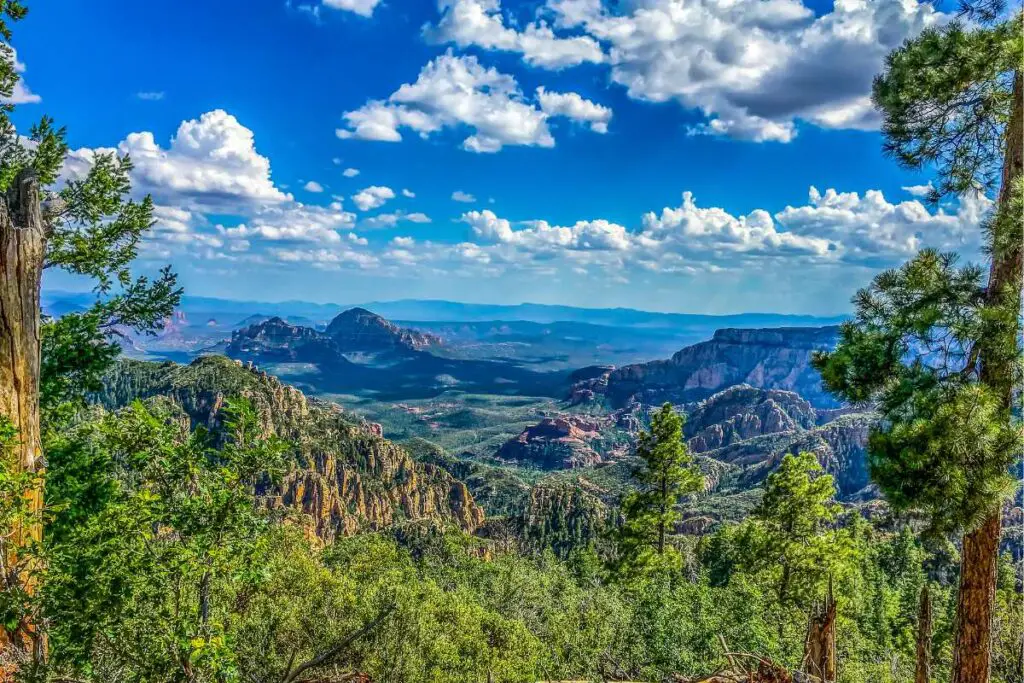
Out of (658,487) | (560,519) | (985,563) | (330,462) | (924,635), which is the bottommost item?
(560,519)

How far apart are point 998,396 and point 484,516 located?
159254 millimetres

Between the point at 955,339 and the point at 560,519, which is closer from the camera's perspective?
the point at 955,339

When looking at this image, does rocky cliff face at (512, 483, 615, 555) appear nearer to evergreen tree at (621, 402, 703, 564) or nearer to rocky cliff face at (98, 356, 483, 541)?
rocky cliff face at (98, 356, 483, 541)

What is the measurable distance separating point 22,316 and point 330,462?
425 ft

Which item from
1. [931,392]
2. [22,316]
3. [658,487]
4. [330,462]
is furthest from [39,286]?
[330,462]

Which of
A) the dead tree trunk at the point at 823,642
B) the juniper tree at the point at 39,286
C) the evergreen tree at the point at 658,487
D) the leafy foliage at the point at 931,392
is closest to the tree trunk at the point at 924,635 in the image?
the dead tree trunk at the point at 823,642

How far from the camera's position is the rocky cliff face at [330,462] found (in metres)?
124

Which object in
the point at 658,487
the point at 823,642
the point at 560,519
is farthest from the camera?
the point at 560,519

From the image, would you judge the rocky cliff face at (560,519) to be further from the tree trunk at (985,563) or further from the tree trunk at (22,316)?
the tree trunk at (22,316)

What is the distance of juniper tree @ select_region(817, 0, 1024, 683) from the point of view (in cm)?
707

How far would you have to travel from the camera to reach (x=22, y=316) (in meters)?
9.55

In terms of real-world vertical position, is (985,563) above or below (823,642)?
above

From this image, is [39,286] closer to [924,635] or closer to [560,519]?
[924,635]

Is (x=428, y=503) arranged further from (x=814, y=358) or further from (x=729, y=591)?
(x=814, y=358)
